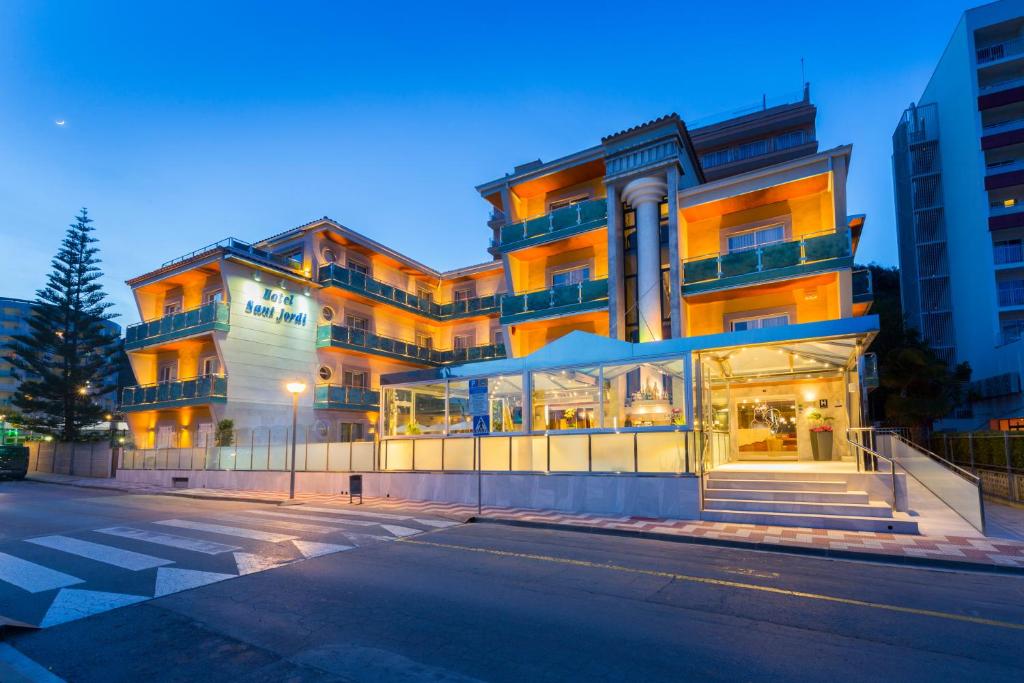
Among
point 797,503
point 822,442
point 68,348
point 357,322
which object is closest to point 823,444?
point 822,442

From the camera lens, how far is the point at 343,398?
33188 millimetres

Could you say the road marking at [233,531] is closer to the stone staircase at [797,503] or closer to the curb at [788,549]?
the curb at [788,549]

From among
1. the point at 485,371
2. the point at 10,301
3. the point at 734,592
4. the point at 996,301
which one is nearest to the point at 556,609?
the point at 734,592

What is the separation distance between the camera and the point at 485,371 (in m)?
18.4

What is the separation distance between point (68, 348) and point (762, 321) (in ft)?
145

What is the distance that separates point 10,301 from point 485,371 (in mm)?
124382

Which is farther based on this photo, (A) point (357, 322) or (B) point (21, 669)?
(A) point (357, 322)

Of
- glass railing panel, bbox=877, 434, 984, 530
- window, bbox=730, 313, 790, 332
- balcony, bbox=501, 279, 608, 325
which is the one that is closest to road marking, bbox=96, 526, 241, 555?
glass railing panel, bbox=877, 434, 984, 530

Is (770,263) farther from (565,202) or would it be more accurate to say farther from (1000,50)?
(1000,50)

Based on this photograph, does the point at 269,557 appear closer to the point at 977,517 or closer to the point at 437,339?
the point at 977,517

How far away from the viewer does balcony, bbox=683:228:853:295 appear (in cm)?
1852

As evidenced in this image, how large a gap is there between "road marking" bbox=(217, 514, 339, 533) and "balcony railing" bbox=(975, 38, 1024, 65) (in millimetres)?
46632

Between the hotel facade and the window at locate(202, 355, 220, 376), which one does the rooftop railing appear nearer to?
the hotel facade

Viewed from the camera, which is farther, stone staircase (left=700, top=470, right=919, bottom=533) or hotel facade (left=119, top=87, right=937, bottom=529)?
hotel facade (left=119, top=87, right=937, bottom=529)
